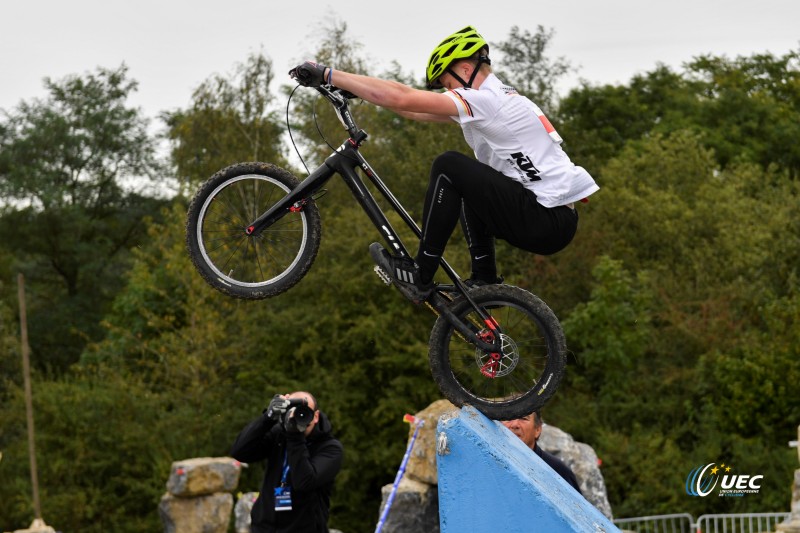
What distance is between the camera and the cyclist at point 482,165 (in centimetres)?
620

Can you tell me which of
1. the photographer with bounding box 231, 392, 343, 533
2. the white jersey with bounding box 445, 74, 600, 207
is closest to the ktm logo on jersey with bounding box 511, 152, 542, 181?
the white jersey with bounding box 445, 74, 600, 207

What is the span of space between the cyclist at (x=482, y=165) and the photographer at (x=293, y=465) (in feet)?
6.06

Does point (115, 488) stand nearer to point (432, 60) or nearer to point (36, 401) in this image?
point (36, 401)

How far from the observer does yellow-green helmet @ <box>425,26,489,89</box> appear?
20.9ft

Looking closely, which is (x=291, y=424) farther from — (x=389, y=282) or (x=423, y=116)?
(x=423, y=116)

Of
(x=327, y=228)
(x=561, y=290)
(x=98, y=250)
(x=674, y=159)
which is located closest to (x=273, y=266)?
(x=327, y=228)

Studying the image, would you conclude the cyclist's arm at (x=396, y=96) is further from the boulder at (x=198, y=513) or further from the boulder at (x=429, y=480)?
the boulder at (x=198, y=513)

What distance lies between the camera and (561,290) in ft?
94.0

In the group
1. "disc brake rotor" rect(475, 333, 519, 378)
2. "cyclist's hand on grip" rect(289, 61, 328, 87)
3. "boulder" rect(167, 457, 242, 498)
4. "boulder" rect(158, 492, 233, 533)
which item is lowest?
"boulder" rect(158, 492, 233, 533)

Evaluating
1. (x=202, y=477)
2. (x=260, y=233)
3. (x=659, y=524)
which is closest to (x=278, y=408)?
(x=260, y=233)

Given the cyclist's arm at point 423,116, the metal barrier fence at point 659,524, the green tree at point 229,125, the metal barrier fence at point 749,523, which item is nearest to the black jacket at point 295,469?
the cyclist's arm at point 423,116

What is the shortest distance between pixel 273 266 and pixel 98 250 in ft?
115

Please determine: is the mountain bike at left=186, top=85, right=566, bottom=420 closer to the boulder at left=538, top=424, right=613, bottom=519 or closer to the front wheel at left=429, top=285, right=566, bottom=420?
the front wheel at left=429, top=285, right=566, bottom=420

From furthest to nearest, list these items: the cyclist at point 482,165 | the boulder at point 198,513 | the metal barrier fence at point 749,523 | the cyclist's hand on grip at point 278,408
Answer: the boulder at point 198,513 < the metal barrier fence at point 749,523 < the cyclist's hand on grip at point 278,408 < the cyclist at point 482,165
